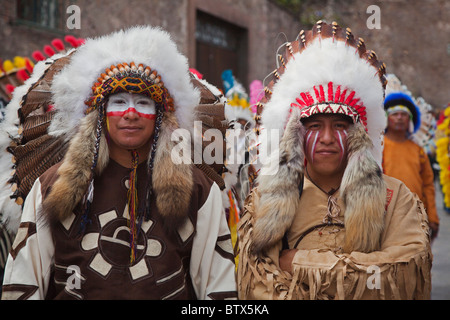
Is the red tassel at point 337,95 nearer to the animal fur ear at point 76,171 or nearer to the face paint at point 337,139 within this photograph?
the face paint at point 337,139

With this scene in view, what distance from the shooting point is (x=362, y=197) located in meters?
2.34

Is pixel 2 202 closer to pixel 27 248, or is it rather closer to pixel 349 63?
pixel 27 248

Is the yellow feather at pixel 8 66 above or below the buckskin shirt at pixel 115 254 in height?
above

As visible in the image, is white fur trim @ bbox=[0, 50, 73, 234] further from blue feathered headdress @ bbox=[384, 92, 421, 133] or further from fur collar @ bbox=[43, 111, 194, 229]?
blue feathered headdress @ bbox=[384, 92, 421, 133]

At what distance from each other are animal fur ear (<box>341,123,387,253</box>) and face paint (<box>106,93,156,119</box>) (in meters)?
1.00

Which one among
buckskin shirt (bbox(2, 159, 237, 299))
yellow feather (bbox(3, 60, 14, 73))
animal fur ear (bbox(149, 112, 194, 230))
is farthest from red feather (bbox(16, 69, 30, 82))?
animal fur ear (bbox(149, 112, 194, 230))

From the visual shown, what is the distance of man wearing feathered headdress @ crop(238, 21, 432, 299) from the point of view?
224 centimetres

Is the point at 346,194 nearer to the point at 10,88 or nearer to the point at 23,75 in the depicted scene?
the point at 23,75

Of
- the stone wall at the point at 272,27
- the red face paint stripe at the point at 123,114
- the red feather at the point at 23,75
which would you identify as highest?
the stone wall at the point at 272,27

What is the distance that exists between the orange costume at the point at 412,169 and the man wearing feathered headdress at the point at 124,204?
302 centimetres

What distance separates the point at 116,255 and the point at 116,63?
0.93 metres

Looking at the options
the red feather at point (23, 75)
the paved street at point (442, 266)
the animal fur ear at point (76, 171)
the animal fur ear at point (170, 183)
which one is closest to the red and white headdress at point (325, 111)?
the animal fur ear at point (170, 183)

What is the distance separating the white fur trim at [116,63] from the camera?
2469mm

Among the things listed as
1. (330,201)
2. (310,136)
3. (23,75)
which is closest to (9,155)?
(23,75)
